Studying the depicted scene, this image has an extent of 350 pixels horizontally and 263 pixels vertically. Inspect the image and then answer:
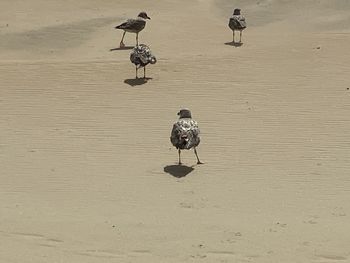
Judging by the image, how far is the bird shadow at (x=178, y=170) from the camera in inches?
461

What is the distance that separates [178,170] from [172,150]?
119 centimetres

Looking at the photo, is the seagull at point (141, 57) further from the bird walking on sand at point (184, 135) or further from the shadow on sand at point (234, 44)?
the bird walking on sand at point (184, 135)

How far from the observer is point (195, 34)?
24.5m

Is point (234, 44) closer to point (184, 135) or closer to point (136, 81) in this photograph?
point (136, 81)

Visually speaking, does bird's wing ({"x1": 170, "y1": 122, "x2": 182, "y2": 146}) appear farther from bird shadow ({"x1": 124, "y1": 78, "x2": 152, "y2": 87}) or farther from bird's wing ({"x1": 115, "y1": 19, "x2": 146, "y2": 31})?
bird's wing ({"x1": 115, "y1": 19, "x2": 146, "y2": 31})

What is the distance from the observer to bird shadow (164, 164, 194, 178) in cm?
1172

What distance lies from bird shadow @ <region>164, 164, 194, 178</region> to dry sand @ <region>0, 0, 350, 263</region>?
0.23ft

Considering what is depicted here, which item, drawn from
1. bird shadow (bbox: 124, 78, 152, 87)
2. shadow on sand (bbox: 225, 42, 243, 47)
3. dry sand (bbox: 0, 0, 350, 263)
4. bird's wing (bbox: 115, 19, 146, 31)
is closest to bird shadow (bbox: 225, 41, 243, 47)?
shadow on sand (bbox: 225, 42, 243, 47)

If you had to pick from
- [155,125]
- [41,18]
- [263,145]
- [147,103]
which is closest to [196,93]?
[147,103]

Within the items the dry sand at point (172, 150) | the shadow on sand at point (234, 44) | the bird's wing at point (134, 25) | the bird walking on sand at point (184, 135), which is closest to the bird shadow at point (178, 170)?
the dry sand at point (172, 150)

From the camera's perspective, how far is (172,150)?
516 inches

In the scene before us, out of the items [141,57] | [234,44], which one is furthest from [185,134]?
[234,44]

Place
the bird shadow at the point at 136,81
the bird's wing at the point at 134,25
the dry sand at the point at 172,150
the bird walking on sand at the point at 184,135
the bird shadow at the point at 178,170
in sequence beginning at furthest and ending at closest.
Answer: the bird's wing at the point at 134,25, the bird shadow at the point at 136,81, the bird shadow at the point at 178,170, the bird walking on sand at the point at 184,135, the dry sand at the point at 172,150

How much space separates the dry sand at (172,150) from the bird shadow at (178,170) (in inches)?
2.8
